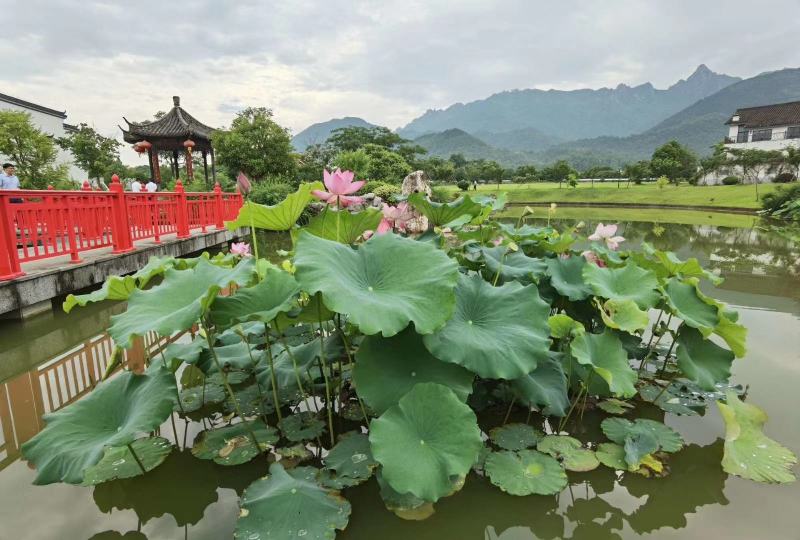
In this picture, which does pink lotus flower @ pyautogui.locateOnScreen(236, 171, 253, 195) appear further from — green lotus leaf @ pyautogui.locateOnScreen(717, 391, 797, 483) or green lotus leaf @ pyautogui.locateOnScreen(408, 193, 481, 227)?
green lotus leaf @ pyautogui.locateOnScreen(717, 391, 797, 483)

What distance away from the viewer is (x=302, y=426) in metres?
2.16

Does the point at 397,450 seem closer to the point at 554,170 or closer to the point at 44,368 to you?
the point at 44,368

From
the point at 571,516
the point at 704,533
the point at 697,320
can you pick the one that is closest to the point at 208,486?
→ the point at 571,516

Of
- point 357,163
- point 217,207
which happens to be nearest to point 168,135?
point 357,163

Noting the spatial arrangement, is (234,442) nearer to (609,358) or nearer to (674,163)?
(609,358)

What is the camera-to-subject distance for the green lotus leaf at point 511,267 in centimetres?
250

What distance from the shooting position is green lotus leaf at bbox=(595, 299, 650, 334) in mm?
1994

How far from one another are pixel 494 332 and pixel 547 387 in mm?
444

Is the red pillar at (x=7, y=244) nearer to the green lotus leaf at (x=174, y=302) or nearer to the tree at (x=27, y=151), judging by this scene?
the green lotus leaf at (x=174, y=302)

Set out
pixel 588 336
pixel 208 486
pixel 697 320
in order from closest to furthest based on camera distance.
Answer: pixel 208 486 → pixel 588 336 → pixel 697 320

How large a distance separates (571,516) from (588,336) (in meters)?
0.76

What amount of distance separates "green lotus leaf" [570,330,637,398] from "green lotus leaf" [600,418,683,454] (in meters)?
0.27

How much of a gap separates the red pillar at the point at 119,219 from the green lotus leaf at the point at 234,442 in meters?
5.29

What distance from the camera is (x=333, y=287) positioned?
1.44 metres
